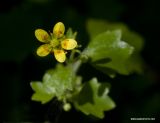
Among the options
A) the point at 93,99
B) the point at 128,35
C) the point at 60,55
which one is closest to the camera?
the point at 60,55

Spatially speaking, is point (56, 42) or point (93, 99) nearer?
point (56, 42)

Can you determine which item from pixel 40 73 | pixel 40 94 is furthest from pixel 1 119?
pixel 40 94

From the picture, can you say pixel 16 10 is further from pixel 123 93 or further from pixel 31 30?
pixel 123 93

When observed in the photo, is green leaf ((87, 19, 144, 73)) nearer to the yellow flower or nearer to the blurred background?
the blurred background

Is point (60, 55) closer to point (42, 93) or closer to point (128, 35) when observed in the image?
point (42, 93)

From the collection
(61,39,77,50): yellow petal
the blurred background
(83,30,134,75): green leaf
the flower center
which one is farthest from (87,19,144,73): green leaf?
(61,39,77,50): yellow petal

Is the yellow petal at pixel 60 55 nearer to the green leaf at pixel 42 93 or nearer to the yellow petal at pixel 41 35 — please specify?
the yellow petal at pixel 41 35

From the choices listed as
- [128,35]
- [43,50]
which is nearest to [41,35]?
[43,50]
